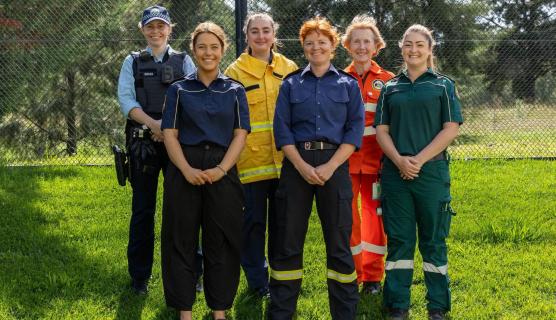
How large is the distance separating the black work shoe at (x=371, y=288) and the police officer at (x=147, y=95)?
1.62m

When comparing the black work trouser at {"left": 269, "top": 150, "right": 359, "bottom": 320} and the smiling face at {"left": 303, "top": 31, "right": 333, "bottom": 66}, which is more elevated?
the smiling face at {"left": 303, "top": 31, "right": 333, "bottom": 66}

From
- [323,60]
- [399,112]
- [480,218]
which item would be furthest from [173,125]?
[480,218]

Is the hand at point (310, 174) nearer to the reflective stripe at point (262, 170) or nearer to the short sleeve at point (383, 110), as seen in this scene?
the reflective stripe at point (262, 170)

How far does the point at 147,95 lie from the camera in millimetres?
4055

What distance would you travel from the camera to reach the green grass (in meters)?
4.00

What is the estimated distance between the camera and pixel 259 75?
4.09 m

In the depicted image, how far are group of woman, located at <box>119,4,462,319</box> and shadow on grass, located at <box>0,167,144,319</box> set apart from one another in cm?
85

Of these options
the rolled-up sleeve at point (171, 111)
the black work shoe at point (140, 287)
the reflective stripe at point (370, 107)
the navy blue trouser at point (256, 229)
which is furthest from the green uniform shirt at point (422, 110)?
the black work shoe at point (140, 287)

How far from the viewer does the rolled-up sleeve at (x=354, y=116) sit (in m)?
3.66

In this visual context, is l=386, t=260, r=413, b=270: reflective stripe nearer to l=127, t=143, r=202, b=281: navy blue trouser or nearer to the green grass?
the green grass

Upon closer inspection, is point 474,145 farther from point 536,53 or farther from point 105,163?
point 105,163

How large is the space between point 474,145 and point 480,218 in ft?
11.5

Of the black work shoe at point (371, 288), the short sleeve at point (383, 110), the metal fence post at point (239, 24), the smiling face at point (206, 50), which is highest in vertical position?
the metal fence post at point (239, 24)

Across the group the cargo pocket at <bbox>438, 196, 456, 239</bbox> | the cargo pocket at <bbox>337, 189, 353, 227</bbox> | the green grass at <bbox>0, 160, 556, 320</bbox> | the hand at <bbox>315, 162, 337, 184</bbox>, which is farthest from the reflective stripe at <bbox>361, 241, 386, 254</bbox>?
the hand at <bbox>315, 162, 337, 184</bbox>
